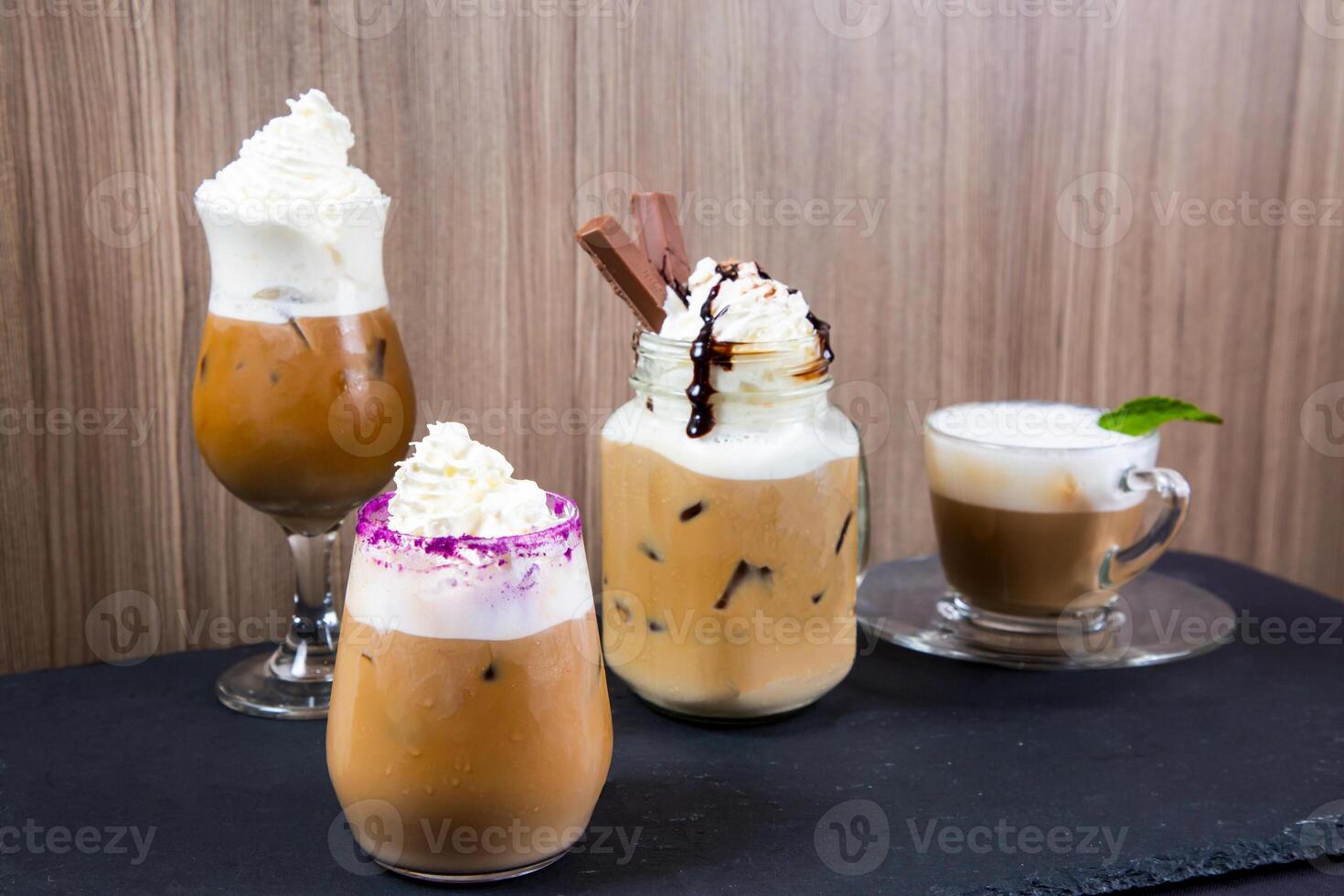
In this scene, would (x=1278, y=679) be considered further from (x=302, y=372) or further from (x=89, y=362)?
(x=89, y=362)

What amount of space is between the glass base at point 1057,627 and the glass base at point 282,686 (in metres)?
0.51

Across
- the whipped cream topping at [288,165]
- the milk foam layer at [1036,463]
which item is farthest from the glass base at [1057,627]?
the whipped cream topping at [288,165]

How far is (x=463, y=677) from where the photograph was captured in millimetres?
792

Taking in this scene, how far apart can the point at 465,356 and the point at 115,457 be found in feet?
1.10

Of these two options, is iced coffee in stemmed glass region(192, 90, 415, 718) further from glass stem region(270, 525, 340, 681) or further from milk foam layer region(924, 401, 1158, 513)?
milk foam layer region(924, 401, 1158, 513)

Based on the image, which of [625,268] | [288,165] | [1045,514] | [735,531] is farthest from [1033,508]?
[288,165]

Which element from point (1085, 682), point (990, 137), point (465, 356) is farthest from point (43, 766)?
point (990, 137)

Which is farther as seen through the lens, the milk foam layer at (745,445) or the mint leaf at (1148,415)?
the mint leaf at (1148,415)

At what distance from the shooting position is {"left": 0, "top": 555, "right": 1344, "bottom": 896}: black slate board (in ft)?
2.74

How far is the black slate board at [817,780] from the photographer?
836 mm

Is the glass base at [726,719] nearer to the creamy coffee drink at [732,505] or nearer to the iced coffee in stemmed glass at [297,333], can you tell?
the creamy coffee drink at [732,505]

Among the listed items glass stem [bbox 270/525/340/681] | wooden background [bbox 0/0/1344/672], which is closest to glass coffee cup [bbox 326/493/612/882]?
glass stem [bbox 270/525/340/681]

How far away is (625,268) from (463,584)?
Answer: 35cm

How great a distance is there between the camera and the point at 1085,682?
117 centimetres
